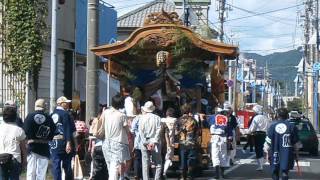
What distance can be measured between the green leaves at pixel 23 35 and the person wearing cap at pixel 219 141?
5328 mm

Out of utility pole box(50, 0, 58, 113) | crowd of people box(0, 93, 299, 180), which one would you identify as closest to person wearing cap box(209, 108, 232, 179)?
crowd of people box(0, 93, 299, 180)

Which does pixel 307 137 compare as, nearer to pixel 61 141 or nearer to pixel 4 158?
pixel 61 141

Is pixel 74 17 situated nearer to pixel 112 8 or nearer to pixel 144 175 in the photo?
pixel 112 8

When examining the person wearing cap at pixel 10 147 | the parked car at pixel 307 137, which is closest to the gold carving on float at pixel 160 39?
the person wearing cap at pixel 10 147

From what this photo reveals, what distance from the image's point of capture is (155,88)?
21.8 meters

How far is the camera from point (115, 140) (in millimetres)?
14367

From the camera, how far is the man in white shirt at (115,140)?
14344mm

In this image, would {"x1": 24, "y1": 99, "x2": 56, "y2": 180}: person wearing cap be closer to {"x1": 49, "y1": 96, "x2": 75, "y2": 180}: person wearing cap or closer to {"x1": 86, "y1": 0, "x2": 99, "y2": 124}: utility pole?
{"x1": 49, "y1": 96, "x2": 75, "y2": 180}: person wearing cap

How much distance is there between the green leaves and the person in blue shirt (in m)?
7.90

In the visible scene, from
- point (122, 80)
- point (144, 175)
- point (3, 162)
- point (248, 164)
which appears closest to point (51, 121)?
point (3, 162)

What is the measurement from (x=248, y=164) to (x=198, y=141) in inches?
260

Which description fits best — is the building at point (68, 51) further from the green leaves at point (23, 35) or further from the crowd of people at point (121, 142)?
the crowd of people at point (121, 142)

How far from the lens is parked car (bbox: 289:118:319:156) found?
3067 centimetres

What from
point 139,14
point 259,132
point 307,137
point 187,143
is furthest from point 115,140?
point 139,14
